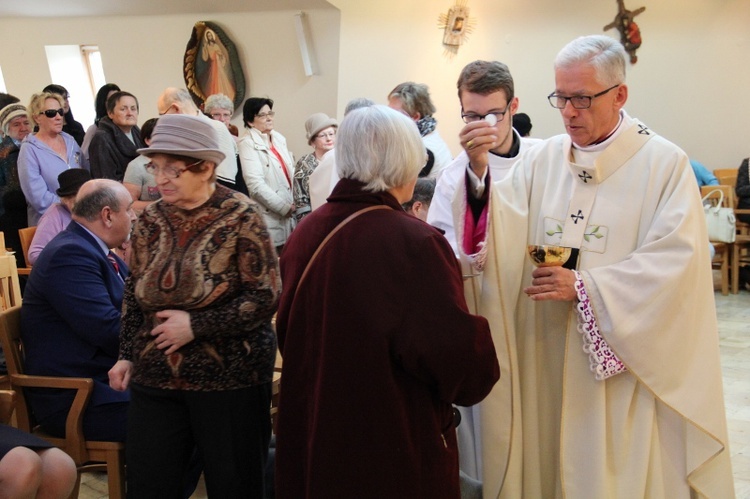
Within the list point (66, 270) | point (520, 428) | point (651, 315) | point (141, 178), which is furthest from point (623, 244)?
point (141, 178)

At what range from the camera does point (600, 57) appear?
2236mm

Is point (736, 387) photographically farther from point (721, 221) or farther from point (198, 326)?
point (198, 326)

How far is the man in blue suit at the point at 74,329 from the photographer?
285 cm

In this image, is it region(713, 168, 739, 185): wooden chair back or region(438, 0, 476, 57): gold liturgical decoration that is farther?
region(438, 0, 476, 57): gold liturgical decoration

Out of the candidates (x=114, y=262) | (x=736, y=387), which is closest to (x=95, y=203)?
(x=114, y=262)

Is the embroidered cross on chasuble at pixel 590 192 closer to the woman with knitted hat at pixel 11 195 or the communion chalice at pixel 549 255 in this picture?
the communion chalice at pixel 549 255

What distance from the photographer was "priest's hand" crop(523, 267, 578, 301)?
221 centimetres

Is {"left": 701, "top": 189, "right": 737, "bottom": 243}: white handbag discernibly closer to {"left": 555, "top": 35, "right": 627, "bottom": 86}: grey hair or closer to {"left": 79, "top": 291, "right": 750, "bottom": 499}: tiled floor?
{"left": 79, "top": 291, "right": 750, "bottom": 499}: tiled floor

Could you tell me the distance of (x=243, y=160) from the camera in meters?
5.49

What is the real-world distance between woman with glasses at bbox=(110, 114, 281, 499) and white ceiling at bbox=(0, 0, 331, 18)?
6021 millimetres

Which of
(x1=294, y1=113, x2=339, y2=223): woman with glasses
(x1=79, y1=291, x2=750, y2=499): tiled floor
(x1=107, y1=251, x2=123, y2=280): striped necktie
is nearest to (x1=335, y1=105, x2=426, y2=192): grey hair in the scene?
(x1=107, y1=251, x2=123, y2=280): striped necktie

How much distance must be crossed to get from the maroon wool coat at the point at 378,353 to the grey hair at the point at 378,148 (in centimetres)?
4

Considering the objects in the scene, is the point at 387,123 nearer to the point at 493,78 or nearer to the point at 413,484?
the point at 413,484

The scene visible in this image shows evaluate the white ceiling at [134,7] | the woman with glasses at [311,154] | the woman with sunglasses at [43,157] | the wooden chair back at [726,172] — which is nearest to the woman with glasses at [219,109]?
the woman with glasses at [311,154]
